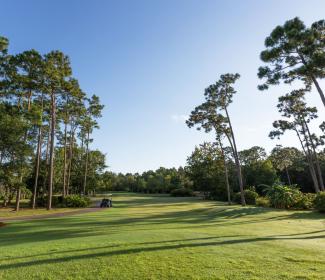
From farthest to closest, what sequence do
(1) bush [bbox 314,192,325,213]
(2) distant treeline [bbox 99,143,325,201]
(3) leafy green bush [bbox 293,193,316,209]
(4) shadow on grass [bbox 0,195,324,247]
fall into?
(2) distant treeline [bbox 99,143,325,201] < (3) leafy green bush [bbox 293,193,316,209] < (1) bush [bbox 314,192,325,213] < (4) shadow on grass [bbox 0,195,324,247]

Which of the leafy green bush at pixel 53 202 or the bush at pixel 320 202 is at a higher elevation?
the leafy green bush at pixel 53 202

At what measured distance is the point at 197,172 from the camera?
53188mm

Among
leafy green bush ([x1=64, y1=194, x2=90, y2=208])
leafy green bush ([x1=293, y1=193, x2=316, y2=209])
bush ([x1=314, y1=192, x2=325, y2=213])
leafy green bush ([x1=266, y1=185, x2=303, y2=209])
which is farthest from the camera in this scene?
leafy green bush ([x1=64, y1=194, x2=90, y2=208])

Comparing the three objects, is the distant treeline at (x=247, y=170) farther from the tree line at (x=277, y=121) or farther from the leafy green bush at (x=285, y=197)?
the leafy green bush at (x=285, y=197)

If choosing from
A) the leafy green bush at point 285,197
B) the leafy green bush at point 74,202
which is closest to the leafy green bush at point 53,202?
the leafy green bush at point 74,202

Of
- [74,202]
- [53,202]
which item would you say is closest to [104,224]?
[74,202]

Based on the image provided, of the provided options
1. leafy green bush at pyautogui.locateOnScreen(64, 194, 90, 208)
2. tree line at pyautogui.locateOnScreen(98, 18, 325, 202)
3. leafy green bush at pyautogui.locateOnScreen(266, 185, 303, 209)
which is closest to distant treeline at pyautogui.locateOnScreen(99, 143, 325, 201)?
tree line at pyautogui.locateOnScreen(98, 18, 325, 202)

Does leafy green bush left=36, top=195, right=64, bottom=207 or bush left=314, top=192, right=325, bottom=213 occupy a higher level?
leafy green bush left=36, top=195, right=64, bottom=207

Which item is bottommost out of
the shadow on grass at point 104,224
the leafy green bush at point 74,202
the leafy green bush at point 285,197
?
the shadow on grass at point 104,224

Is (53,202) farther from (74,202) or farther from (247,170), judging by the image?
(247,170)

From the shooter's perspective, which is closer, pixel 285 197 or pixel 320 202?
pixel 320 202

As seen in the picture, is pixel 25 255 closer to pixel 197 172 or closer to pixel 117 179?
pixel 197 172

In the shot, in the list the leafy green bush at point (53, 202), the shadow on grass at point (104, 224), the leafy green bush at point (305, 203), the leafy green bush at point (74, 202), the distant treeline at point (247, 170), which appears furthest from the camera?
the distant treeline at point (247, 170)

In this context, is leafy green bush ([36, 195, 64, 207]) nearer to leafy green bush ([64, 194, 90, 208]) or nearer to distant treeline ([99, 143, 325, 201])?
leafy green bush ([64, 194, 90, 208])
